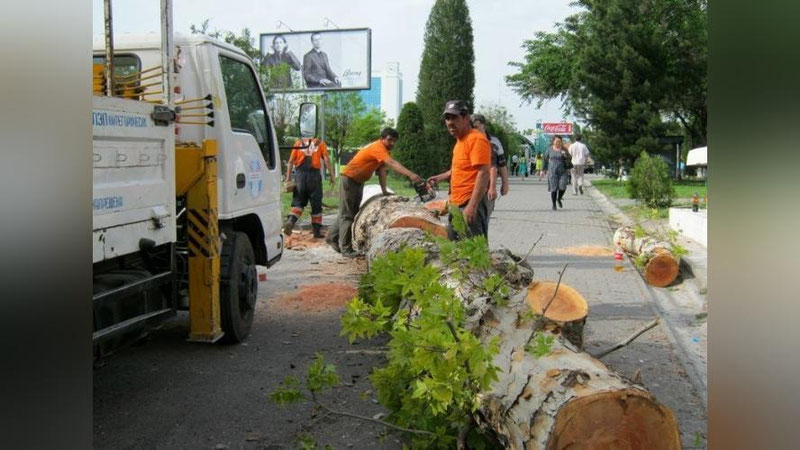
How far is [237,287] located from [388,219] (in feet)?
9.74

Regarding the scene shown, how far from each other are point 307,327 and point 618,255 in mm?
5165

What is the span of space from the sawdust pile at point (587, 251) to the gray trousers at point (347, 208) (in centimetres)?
326

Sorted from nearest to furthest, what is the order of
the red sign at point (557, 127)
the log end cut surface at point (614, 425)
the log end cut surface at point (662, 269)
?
the log end cut surface at point (614, 425) < the log end cut surface at point (662, 269) < the red sign at point (557, 127)

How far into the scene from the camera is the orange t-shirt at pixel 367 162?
9.25 metres

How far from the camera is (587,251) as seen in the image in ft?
35.7

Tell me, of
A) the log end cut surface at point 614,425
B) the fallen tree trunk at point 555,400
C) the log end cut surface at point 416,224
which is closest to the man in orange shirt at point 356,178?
the log end cut surface at point 416,224

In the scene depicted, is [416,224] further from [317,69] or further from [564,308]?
[317,69]

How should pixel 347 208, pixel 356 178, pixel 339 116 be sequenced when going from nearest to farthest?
pixel 356 178, pixel 347 208, pixel 339 116

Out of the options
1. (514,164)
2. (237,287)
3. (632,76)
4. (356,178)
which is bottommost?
(237,287)

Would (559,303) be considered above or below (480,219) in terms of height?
below

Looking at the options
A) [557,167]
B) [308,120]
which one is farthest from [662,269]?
[557,167]

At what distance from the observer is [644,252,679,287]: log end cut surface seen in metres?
8.31

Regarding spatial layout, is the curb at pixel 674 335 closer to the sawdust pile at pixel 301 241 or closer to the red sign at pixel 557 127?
the sawdust pile at pixel 301 241
